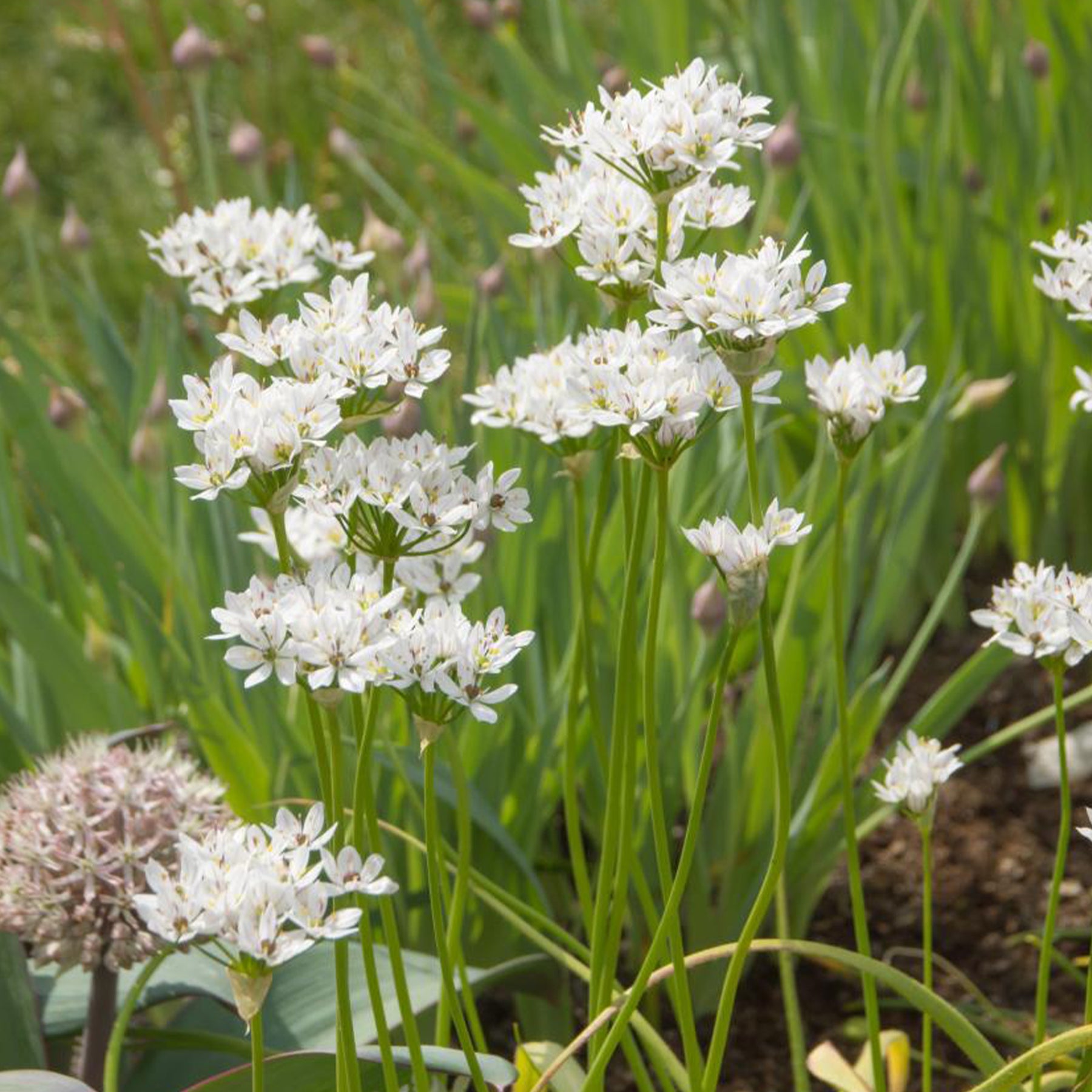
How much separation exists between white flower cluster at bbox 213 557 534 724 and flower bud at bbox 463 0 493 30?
1.76 metres

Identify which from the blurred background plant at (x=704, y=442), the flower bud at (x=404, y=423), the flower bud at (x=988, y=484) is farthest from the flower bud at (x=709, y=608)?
the flower bud at (x=988, y=484)

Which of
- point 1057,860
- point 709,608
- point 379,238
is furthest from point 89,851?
point 379,238

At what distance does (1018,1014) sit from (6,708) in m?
1.03

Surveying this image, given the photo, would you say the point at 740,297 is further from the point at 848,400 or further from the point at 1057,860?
the point at 1057,860

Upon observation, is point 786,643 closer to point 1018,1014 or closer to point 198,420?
point 1018,1014

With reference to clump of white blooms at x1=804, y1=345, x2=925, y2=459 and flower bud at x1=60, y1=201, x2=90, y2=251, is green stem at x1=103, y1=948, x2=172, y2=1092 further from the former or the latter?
flower bud at x1=60, y1=201, x2=90, y2=251

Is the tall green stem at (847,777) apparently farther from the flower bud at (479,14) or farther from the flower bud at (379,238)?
the flower bud at (479,14)

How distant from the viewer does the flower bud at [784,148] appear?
80.4 inches

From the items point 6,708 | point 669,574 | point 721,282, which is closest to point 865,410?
point 721,282

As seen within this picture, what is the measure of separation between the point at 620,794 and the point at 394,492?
30 cm

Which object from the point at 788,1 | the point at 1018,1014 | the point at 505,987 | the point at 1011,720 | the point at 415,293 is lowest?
the point at 1018,1014

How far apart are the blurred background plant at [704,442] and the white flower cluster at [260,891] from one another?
0.65 m

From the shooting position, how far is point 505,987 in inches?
66.2

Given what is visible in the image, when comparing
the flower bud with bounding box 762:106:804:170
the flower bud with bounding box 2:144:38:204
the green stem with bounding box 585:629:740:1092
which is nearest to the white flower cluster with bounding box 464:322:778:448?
the green stem with bounding box 585:629:740:1092
